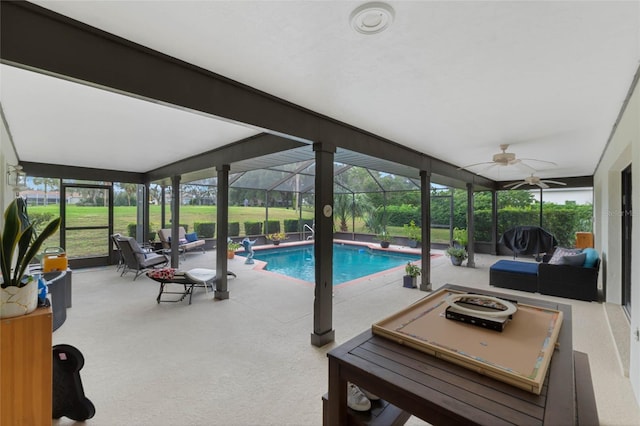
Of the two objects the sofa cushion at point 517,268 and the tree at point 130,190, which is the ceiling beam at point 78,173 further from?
the sofa cushion at point 517,268

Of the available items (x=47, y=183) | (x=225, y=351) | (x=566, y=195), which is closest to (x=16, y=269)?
(x=225, y=351)

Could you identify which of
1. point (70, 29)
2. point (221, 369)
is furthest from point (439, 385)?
point (70, 29)

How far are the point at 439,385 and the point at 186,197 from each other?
10.7 m

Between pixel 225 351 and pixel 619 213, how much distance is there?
586 cm

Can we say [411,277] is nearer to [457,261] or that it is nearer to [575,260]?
[575,260]

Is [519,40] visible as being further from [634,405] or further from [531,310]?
[634,405]

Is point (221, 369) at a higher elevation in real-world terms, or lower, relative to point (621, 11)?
lower

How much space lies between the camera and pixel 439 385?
109cm

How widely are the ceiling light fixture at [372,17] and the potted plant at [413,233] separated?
981 cm

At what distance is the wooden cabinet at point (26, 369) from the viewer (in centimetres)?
158

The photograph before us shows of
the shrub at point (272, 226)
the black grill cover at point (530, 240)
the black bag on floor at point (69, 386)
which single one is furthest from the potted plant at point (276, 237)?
the black bag on floor at point (69, 386)

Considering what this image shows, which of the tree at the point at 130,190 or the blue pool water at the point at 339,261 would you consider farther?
the tree at the point at 130,190

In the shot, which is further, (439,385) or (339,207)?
(339,207)

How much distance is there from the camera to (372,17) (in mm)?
1429
